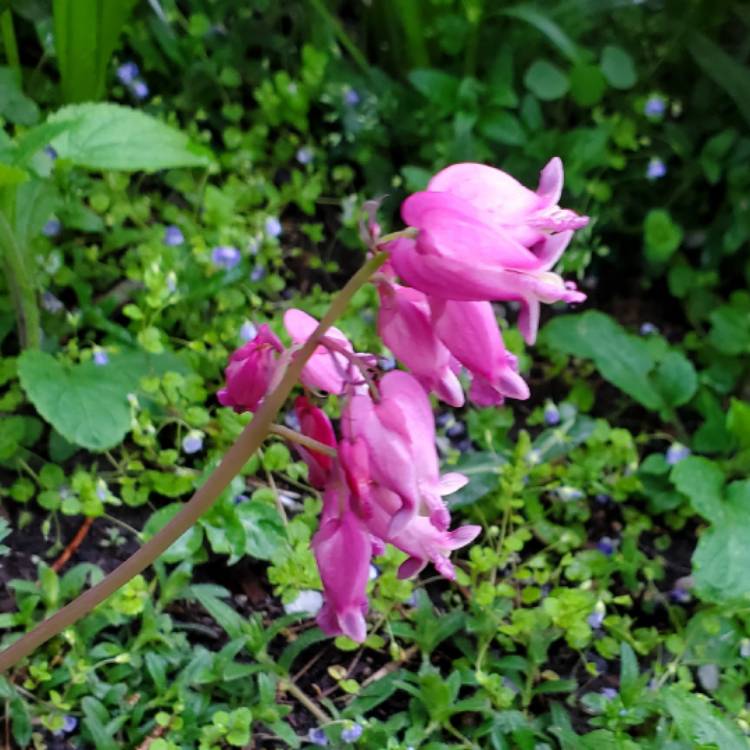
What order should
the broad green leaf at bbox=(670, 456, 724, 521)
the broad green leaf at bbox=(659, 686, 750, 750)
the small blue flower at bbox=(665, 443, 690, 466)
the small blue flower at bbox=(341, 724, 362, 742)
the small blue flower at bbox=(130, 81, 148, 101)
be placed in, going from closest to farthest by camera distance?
the broad green leaf at bbox=(659, 686, 750, 750), the small blue flower at bbox=(341, 724, 362, 742), the broad green leaf at bbox=(670, 456, 724, 521), the small blue flower at bbox=(665, 443, 690, 466), the small blue flower at bbox=(130, 81, 148, 101)

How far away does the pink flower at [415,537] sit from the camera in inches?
38.1

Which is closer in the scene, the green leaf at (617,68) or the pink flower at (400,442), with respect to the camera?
the pink flower at (400,442)

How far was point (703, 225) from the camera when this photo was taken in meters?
2.67

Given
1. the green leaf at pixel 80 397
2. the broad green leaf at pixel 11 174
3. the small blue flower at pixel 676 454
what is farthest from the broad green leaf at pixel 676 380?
the broad green leaf at pixel 11 174

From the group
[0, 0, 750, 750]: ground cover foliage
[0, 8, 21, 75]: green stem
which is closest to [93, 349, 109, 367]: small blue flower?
[0, 0, 750, 750]: ground cover foliage

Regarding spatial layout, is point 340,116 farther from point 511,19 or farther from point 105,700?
point 105,700

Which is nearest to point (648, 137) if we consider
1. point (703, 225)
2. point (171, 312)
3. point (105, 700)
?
point (703, 225)

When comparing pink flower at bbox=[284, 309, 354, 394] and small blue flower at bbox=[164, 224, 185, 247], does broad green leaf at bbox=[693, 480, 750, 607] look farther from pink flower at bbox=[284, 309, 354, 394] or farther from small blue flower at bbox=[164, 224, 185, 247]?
small blue flower at bbox=[164, 224, 185, 247]

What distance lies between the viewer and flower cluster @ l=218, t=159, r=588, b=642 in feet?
2.91

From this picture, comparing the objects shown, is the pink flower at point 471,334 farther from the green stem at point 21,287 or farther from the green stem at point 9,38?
the green stem at point 9,38

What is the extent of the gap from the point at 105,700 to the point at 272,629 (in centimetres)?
25

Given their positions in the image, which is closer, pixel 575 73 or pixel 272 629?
pixel 272 629

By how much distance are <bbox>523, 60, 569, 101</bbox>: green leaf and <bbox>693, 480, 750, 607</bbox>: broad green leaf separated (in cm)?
105

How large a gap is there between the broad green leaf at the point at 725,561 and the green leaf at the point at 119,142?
100 centimetres
